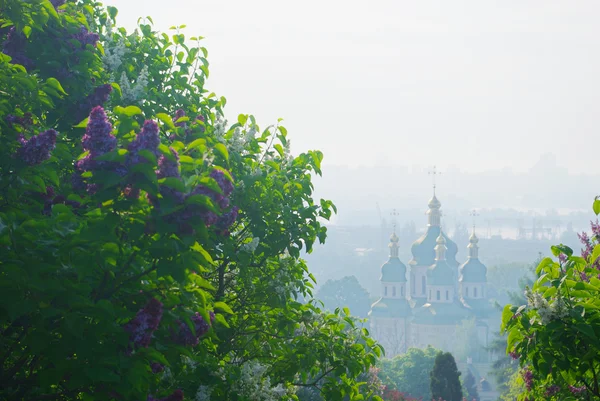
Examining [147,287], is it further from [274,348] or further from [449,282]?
[449,282]

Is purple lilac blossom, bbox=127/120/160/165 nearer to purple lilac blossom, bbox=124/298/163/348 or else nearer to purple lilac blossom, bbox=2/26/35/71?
purple lilac blossom, bbox=124/298/163/348

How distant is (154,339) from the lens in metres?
4.71

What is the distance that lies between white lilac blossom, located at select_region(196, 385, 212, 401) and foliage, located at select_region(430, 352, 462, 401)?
30.9 metres

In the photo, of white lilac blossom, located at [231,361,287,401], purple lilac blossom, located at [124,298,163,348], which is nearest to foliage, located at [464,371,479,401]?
white lilac blossom, located at [231,361,287,401]

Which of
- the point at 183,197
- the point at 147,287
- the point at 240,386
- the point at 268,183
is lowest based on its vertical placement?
the point at 240,386

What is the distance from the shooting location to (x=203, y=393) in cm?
598

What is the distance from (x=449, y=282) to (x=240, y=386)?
288 ft

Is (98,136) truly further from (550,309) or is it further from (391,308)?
(391,308)

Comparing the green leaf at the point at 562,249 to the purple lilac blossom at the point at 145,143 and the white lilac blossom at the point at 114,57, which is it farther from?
the white lilac blossom at the point at 114,57

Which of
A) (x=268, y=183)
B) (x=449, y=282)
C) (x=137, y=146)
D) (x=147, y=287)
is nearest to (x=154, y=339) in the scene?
(x=147, y=287)

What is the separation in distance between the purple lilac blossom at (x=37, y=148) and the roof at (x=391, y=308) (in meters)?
92.3

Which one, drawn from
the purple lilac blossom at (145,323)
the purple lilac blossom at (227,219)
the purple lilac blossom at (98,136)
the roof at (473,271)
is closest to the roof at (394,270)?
the roof at (473,271)

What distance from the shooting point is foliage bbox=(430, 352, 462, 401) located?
35.7 m

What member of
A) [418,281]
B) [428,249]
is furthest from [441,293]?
[428,249]
